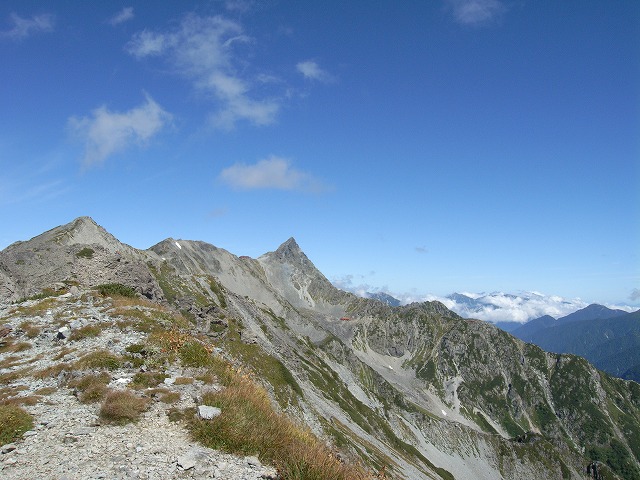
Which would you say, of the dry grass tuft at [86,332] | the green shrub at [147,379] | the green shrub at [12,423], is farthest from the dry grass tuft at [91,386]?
the dry grass tuft at [86,332]

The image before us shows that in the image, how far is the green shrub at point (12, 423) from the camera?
39.9 ft

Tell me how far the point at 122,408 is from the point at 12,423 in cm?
311

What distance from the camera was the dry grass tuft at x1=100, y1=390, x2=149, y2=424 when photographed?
1382 centimetres

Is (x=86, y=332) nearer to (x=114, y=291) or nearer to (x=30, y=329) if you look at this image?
(x=30, y=329)

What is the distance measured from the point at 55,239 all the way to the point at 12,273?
221 ft

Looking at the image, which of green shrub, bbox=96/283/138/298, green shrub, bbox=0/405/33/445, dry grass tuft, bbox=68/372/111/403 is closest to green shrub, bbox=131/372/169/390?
dry grass tuft, bbox=68/372/111/403

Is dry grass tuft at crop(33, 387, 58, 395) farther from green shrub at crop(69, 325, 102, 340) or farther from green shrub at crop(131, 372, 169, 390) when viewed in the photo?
green shrub at crop(69, 325, 102, 340)

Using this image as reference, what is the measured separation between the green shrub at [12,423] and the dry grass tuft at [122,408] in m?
2.17

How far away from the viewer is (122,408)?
553 inches

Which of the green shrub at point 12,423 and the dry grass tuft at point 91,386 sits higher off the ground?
the dry grass tuft at point 91,386

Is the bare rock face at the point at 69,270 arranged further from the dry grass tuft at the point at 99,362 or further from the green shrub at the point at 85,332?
the dry grass tuft at the point at 99,362

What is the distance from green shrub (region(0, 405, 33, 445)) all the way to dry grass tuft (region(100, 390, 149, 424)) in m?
2.17

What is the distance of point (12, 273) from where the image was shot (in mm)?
58562

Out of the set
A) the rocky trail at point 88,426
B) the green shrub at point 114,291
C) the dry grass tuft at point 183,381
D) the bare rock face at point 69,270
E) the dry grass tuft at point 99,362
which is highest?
the bare rock face at point 69,270
